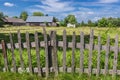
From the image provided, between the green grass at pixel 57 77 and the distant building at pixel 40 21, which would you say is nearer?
the green grass at pixel 57 77

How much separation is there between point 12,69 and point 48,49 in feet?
4.54

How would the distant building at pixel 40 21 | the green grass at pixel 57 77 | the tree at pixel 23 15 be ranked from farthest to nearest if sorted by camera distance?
1. the tree at pixel 23 15
2. the distant building at pixel 40 21
3. the green grass at pixel 57 77

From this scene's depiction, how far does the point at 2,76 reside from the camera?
8.15 m

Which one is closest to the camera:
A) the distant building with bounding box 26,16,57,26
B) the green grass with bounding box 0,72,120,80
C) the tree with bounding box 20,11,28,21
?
the green grass with bounding box 0,72,120,80

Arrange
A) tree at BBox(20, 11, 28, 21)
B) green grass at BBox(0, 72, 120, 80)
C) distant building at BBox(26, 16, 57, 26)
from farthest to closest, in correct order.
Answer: tree at BBox(20, 11, 28, 21) < distant building at BBox(26, 16, 57, 26) < green grass at BBox(0, 72, 120, 80)

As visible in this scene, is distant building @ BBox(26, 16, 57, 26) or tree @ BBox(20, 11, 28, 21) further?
tree @ BBox(20, 11, 28, 21)

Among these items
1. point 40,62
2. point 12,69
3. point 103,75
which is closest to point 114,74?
point 103,75

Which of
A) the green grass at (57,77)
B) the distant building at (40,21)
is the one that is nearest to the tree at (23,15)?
the distant building at (40,21)

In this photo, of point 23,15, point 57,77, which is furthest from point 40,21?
point 57,77

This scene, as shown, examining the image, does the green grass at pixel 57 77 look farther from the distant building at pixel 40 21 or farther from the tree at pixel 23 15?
the tree at pixel 23 15

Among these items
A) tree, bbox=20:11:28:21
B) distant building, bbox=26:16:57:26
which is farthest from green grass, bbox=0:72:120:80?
tree, bbox=20:11:28:21

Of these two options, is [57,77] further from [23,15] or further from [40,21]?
[23,15]

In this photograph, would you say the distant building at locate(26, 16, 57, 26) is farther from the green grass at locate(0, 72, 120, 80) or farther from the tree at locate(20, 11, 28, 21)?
the green grass at locate(0, 72, 120, 80)

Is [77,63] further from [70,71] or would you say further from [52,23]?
[52,23]
